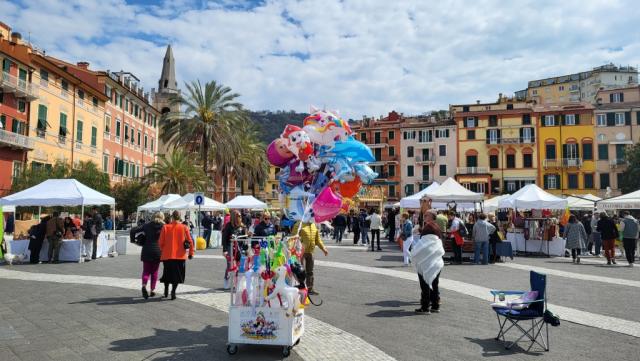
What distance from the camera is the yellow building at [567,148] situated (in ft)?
180

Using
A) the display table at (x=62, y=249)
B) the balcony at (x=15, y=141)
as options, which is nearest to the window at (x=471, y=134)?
the balcony at (x=15, y=141)

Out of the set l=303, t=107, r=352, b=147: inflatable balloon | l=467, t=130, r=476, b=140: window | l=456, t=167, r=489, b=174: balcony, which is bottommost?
l=303, t=107, r=352, b=147: inflatable balloon

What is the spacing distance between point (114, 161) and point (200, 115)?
15.5 metres

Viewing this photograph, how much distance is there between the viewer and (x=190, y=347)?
20.1 ft

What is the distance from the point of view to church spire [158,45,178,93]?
83.1 meters

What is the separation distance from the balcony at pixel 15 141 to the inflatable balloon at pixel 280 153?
26.3 meters

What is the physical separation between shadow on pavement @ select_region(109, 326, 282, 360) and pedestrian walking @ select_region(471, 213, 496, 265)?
34.9 feet

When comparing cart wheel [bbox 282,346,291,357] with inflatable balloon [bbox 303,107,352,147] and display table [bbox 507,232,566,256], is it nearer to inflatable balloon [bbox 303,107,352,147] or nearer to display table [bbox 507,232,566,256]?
inflatable balloon [bbox 303,107,352,147]

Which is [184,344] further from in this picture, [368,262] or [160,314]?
[368,262]

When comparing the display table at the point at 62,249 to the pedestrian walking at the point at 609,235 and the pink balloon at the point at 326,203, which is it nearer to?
the pink balloon at the point at 326,203

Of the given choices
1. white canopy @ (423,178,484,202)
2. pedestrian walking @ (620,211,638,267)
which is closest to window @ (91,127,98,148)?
white canopy @ (423,178,484,202)

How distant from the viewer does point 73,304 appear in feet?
29.2

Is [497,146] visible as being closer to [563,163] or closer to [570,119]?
[563,163]

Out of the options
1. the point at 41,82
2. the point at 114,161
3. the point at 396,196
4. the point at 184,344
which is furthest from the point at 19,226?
the point at 396,196
